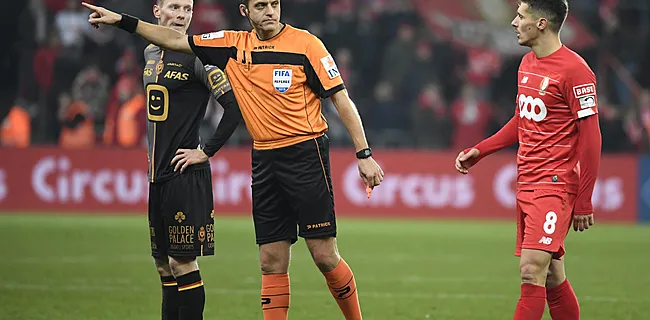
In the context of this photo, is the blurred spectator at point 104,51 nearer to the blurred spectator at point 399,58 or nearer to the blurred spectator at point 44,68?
the blurred spectator at point 44,68

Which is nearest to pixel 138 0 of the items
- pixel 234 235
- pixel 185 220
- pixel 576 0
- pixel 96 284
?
pixel 234 235

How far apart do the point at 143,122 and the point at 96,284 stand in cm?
877

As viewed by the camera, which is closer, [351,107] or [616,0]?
[351,107]

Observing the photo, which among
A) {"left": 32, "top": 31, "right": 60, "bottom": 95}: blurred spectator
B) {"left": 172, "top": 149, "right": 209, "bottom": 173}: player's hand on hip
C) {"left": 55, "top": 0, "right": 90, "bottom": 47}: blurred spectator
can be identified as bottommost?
{"left": 172, "top": 149, "right": 209, "bottom": 173}: player's hand on hip

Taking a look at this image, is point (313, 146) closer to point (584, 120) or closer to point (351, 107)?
point (351, 107)

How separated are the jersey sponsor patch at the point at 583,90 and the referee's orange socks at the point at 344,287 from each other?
1.70 meters

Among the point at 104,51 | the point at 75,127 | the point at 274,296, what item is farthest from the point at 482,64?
the point at 274,296

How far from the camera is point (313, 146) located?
641 centimetres

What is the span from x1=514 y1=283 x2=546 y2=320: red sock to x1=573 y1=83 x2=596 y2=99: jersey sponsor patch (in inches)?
43.5

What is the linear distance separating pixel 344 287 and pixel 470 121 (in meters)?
13.5

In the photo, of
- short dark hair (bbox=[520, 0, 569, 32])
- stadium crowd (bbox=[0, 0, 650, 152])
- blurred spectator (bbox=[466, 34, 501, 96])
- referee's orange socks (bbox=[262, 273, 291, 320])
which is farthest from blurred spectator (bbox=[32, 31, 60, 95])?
short dark hair (bbox=[520, 0, 569, 32])

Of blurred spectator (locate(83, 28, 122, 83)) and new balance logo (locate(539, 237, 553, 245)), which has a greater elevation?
blurred spectator (locate(83, 28, 122, 83))

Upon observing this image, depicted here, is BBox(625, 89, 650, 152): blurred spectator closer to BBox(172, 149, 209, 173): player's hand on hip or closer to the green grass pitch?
the green grass pitch

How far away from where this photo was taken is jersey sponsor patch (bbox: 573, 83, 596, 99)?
5969 millimetres
